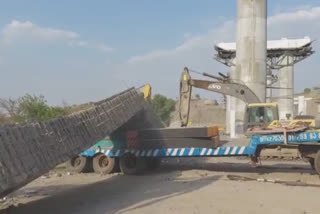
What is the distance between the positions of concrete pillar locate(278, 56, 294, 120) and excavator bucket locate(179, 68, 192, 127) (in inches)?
1231

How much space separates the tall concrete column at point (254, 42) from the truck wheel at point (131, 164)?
14992mm

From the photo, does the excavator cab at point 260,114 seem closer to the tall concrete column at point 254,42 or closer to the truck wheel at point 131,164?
the truck wheel at point 131,164

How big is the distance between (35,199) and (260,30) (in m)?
22.5

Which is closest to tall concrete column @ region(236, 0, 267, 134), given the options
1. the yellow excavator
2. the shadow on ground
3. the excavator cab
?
the yellow excavator

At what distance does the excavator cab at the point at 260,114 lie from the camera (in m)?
19.7

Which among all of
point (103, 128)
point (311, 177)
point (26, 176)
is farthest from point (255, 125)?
point (26, 176)

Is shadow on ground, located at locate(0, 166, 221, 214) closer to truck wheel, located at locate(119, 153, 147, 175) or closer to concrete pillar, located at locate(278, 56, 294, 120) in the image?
truck wheel, located at locate(119, 153, 147, 175)

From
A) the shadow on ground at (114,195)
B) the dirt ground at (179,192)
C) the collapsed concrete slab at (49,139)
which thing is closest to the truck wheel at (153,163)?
the dirt ground at (179,192)

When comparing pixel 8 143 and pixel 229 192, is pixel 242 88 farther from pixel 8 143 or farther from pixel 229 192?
pixel 8 143

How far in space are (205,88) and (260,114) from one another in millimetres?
2898

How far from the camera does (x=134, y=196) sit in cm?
1295

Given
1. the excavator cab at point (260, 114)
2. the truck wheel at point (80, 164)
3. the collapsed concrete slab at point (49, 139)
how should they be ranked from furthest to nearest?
the excavator cab at point (260, 114)
the truck wheel at point (80, 164)
the collapsed concrete slab at point (49, 139)

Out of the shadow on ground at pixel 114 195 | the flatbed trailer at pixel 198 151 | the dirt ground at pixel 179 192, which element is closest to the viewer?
the dirt ground at pixel 179 192

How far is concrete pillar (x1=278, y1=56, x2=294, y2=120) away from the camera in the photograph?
50.6 m
